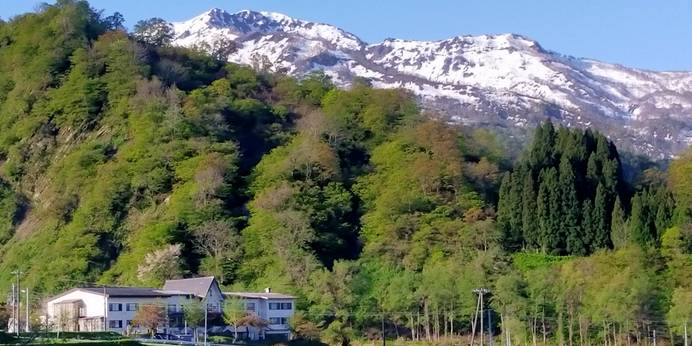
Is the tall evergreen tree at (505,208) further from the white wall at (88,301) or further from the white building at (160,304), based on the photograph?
the white wall at (88,301)

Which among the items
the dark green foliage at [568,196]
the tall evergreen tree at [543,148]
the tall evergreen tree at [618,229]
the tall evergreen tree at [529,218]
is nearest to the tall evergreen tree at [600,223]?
the dark green foliage at [568,196]

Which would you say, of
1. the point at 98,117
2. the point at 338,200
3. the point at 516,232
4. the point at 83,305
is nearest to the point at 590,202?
the point at 516,232

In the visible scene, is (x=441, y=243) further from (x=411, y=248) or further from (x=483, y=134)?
(x=483, y=134)

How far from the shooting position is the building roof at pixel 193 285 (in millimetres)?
58625

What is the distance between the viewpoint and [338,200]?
2776 inches

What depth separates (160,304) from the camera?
5612 cm

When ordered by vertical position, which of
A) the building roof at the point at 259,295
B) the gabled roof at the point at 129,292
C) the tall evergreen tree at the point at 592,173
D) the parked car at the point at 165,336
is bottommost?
the parked car at the point at 165,336

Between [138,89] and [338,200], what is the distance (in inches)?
738

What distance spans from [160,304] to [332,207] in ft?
53.5

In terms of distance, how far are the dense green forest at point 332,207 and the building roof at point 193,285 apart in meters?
3.32

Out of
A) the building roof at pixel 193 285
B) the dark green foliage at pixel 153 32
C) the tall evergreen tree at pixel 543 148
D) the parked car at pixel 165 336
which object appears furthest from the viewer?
the dark green foliage at pixel 153 32

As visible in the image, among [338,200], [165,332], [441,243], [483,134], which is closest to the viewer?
[165,332]

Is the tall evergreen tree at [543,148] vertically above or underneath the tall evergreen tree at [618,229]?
above

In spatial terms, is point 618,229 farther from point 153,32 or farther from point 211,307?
point 153,32
